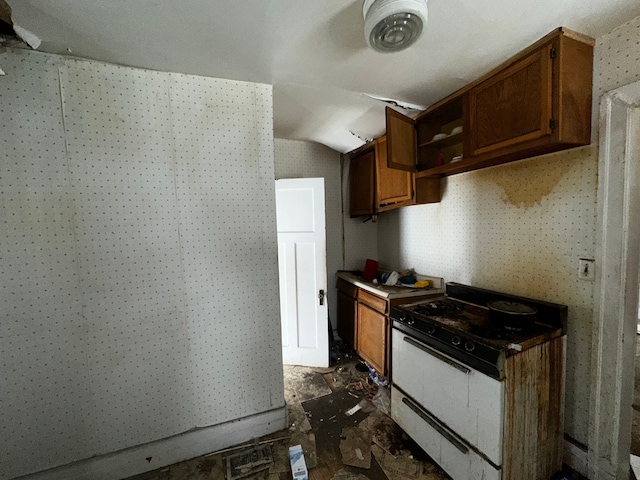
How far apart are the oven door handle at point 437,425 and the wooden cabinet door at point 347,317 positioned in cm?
114

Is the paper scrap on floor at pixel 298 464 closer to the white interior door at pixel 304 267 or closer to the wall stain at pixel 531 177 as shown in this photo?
the white interior door at pixel 304 267

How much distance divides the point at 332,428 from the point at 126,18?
8.81 ft

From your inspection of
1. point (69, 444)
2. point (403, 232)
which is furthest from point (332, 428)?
point (403, 232)

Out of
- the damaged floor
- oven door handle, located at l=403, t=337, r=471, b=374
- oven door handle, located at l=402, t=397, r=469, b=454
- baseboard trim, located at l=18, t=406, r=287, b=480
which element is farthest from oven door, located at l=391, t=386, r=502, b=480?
baseboard trim, located at l=18, t=406, r=287, b=480

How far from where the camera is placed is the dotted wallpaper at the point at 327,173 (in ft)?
10.2

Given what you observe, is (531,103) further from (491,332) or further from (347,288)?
(347,288)

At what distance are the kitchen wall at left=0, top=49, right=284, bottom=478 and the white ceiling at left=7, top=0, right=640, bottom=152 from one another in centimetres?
20

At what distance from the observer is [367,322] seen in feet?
8.41

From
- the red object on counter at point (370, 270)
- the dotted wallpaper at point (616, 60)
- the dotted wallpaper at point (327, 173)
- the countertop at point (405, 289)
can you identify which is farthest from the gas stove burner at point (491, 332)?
the dotted wallpaper at point (327, 173)

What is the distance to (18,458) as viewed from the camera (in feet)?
4.58

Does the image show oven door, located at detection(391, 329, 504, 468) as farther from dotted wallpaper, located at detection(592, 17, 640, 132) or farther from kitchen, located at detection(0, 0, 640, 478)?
dotted wallpaper, located at detection(592, 17, 640, 132)

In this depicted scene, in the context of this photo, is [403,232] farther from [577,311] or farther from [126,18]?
[126,18]

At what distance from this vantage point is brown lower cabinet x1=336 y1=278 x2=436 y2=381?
7.39 feet

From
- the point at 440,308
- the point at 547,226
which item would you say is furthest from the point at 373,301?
the point at 547,226
